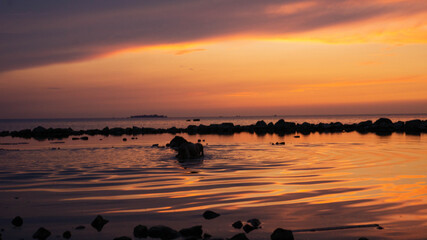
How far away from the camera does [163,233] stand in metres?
9.14

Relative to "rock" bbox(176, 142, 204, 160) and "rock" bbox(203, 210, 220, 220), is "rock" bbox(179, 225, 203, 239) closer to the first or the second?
"rock" bbox(203, 210, 220, 220)

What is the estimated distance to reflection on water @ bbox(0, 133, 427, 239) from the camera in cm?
1022

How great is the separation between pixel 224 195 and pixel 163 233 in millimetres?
5206

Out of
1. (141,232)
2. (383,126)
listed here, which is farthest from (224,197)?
(383,126)

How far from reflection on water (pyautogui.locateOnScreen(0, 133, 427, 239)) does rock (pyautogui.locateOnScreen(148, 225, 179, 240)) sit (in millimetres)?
796

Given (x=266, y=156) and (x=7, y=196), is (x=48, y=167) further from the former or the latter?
(x=266, y=156)

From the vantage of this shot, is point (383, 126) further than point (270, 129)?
No

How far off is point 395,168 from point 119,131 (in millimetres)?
58668

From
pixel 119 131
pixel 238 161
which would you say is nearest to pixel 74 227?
pixel 238 161

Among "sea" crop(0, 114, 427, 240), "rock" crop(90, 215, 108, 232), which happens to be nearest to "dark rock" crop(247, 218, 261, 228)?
"sea" crop(0, 114, 427, 240)

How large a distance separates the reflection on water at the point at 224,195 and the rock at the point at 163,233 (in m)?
0.80

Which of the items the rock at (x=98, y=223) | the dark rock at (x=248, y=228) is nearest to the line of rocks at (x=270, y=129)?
the dark rock at (x=248, y=228)

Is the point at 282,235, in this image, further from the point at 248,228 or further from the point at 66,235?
the point at 66,235

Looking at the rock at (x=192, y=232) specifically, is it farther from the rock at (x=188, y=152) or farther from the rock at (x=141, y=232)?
the rock at (x=188, y=152)
